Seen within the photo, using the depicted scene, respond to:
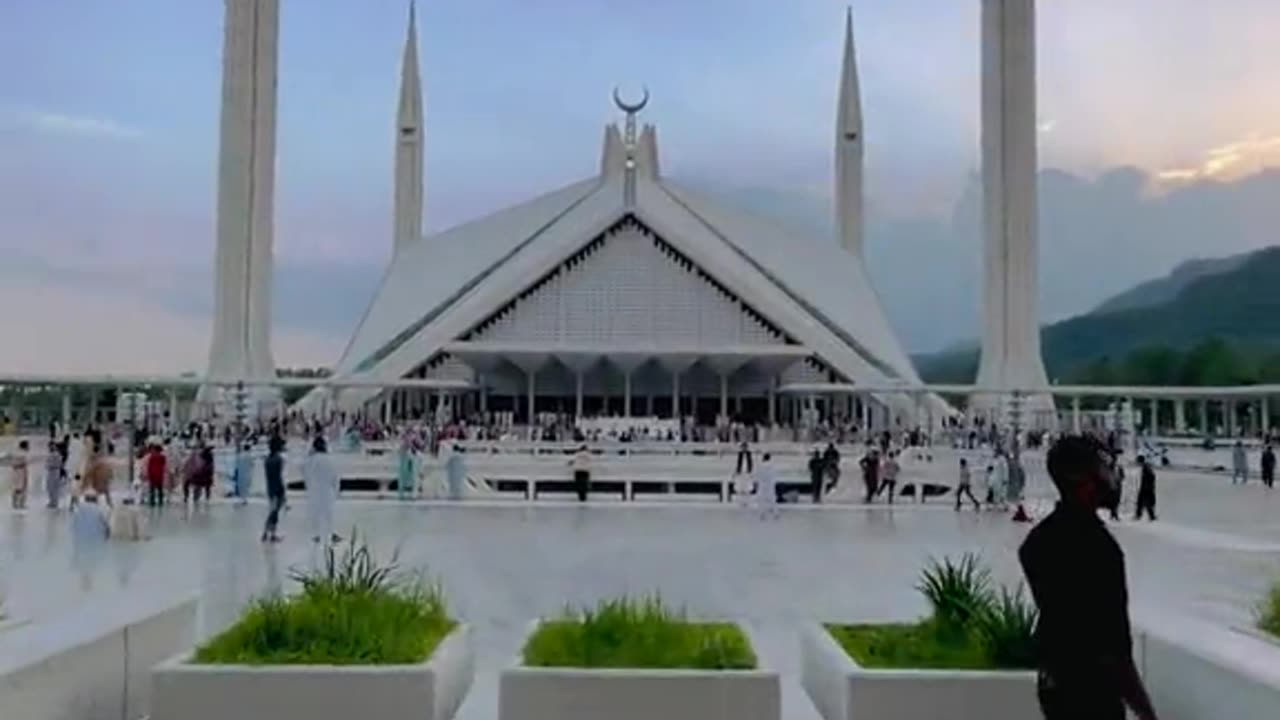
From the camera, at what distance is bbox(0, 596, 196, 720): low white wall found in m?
3.25

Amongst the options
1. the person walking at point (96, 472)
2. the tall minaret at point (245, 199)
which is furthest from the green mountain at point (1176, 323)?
the person walking at point (96, 472)

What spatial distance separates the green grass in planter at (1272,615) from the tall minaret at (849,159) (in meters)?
54.6

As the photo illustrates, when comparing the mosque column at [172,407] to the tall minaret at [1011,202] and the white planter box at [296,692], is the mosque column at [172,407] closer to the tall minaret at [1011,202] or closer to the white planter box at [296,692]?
the tall minaret at [1011,202]

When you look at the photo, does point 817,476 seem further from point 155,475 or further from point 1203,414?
point 1203,414

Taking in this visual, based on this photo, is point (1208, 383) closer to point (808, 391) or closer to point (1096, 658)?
point (808, 391)

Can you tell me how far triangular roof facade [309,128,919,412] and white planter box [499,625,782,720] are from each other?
31.9 m

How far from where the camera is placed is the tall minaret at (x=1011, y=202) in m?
31.8

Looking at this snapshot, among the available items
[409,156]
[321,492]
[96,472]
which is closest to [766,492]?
[321,492]

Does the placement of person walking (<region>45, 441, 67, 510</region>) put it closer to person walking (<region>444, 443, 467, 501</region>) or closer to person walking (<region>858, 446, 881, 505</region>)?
person walking (<region>444, 443, 467, 501</region>)

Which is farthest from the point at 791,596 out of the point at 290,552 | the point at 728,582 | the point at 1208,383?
the point at 1208,383

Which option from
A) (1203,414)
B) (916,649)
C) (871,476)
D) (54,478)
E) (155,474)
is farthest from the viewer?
(1203,414)

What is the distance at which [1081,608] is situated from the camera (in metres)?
2.68

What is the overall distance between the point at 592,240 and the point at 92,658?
115 ft

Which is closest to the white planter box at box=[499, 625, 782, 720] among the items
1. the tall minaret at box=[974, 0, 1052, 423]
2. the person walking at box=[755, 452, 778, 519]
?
the person walking at box=[755, 452, 778, 519]
